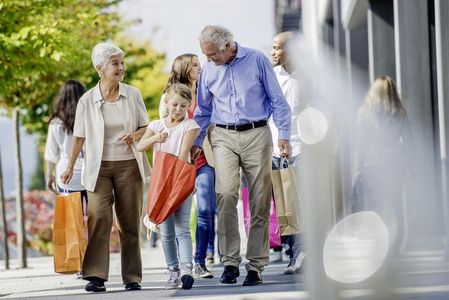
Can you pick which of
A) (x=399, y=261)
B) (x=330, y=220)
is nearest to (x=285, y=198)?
(x=330, y=220)

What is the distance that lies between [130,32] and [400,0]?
820 inches

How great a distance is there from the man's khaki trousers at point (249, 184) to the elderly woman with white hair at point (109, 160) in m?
0.69

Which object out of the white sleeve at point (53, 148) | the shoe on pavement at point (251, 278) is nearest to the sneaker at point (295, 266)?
the shoe on pavement at point (251, 278)

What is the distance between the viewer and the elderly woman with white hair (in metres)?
9.93

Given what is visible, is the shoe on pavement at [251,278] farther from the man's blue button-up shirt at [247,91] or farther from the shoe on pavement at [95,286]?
A: the shoe on pavement at [95,286]

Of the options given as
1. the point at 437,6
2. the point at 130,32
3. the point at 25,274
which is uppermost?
the point at 130,32

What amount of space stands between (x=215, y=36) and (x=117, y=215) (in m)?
1.72

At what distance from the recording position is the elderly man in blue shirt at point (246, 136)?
9805mm

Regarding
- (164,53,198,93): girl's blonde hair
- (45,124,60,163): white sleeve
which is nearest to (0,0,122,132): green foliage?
(45,124,60,163): white sleeve

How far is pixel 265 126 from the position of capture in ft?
32.5

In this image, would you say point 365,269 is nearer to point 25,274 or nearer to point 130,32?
point 25,274

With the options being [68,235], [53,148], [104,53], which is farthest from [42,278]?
[104,53]

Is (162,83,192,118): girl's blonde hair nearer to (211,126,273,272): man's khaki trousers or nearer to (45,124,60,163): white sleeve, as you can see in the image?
(211,126,273,272): man's khaki trousers

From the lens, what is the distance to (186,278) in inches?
384
